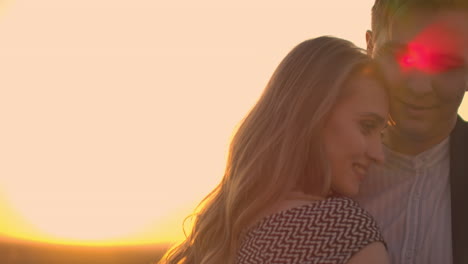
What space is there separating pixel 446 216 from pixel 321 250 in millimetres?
1262

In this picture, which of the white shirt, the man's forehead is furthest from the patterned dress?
the man's forehead

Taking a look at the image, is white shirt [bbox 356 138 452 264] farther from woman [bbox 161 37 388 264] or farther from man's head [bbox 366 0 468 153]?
woman [bbox 161 37 388 264]

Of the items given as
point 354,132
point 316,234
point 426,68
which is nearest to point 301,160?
point 354,132

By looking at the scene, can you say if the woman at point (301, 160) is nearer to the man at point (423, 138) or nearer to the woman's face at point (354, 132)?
the woman's face at point (354, 132)

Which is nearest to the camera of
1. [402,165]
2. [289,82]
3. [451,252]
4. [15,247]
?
[289,82]

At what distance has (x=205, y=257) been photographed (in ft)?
11.9

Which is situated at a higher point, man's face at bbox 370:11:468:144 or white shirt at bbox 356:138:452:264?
man's face at bbox 370:11:468:144

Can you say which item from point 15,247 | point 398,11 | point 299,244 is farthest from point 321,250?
point 15,247

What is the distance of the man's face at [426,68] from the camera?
3.92 metres

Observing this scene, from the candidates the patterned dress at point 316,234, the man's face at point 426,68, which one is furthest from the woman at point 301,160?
the man's face at point 426,68

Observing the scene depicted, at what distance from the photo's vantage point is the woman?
309 centimetres

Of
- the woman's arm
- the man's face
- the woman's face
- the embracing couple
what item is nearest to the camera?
the woman's arm

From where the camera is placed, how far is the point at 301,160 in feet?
11.0

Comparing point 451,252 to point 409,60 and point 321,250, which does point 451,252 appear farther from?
point 321,250
